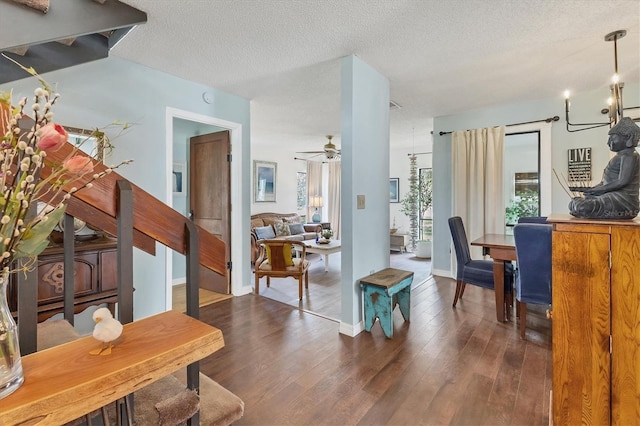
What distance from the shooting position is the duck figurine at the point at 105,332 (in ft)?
2.19

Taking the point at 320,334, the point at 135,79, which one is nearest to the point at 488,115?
the point at 320,334

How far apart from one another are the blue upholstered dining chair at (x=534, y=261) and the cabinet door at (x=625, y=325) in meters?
1.26

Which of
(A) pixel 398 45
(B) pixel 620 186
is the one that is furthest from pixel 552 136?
(B) pixel 620 186

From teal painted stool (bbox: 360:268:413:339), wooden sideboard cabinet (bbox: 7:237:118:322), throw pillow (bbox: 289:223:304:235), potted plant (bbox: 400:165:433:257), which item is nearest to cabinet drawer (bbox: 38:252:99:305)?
wooden sideboard cabinet (bbox: 7:237:118:322)

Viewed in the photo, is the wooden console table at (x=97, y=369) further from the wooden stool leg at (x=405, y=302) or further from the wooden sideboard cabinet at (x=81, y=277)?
the wooden stool leg at (x=405, y=302)

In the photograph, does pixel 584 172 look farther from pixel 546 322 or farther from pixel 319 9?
pixel 319 9

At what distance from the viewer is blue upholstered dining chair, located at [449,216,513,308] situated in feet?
10.2

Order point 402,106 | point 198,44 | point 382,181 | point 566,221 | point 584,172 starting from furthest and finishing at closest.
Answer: point 402,106 → point 584,172 → point 382,181 → point 198,44 → point 566,221

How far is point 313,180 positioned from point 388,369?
6.71 meters

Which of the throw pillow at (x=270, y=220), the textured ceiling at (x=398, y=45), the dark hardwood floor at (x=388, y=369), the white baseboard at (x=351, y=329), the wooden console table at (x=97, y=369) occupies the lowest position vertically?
the dark hardwood floor at (x=388, y=369)

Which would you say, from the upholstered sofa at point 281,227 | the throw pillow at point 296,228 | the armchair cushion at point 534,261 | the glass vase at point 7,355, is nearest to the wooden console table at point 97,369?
the glass vase at point 7,355

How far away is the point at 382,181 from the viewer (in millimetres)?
3250

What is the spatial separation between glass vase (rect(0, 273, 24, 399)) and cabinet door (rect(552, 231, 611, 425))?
73.1 inches

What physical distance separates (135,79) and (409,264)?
513cm
